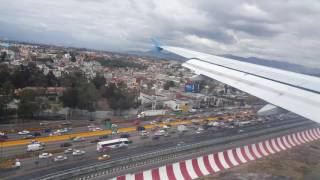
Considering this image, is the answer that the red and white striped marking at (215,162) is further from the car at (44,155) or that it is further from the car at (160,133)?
the car at (160,133)

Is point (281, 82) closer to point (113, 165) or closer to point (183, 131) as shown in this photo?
point (113, 165)

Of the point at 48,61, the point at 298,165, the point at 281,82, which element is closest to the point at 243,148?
the point at 298,165

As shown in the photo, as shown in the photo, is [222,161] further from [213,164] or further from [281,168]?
[281,168]

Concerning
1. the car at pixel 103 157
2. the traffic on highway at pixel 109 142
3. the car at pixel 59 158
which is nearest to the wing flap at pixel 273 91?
the car at pixel 103 157

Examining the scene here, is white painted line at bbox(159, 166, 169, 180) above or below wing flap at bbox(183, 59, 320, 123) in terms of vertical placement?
below

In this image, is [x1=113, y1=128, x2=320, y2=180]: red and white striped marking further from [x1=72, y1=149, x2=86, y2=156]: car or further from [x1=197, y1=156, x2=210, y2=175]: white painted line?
[x1=72, y1=149, x2=86, y2=156]: car

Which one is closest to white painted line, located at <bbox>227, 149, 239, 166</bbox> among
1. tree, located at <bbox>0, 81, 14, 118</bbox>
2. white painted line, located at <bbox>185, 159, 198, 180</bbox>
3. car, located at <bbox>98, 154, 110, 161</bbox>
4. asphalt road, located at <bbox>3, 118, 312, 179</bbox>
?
white painted line, located at <bbox>185, 159, 198, 180</bbox>

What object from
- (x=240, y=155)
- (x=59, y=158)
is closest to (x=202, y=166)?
(x=240, y=155)
